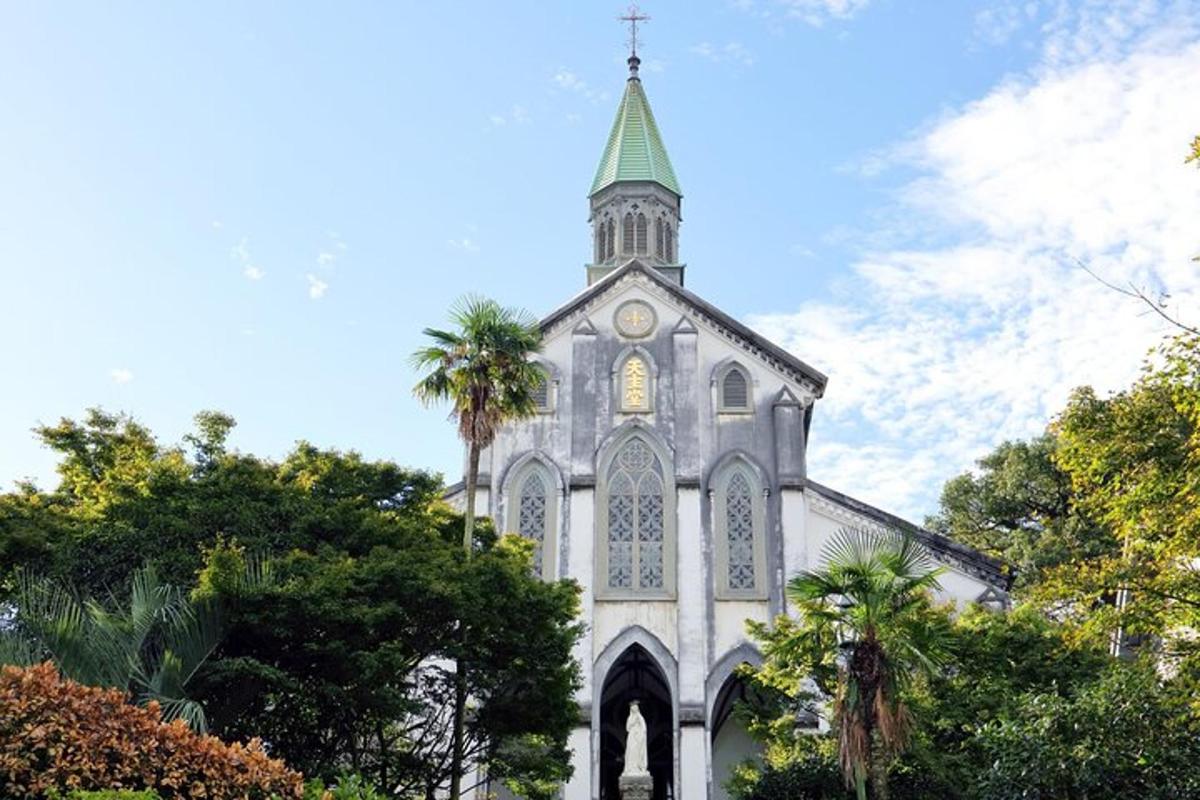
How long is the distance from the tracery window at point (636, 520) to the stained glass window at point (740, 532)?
66.3 inches

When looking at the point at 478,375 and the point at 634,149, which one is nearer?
the point at 478,375

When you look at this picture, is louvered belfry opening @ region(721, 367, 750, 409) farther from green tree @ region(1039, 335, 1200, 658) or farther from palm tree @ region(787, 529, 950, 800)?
green tree @ region(1039, 335, 1200, 658)

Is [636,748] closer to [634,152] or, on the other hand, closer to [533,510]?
[533,510]

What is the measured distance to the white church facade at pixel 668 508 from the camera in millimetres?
30469

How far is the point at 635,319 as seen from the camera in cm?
3409

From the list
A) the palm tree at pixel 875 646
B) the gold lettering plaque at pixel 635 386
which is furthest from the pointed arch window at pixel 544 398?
the palm tree at pixel 875 646

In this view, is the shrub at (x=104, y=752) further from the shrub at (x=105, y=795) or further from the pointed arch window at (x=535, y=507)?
the pointed arch window at (x=535, y=507)

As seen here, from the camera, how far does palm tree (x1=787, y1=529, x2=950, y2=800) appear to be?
16781 mm

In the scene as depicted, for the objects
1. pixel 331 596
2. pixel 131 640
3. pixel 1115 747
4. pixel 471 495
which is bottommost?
pixel 1115 747

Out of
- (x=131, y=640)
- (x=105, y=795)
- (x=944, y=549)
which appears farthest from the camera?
(x=944, y=549)

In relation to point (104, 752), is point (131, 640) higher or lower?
higher

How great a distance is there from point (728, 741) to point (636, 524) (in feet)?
19.8

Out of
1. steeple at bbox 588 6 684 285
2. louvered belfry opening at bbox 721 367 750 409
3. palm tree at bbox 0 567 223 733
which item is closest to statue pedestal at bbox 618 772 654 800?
palm tree at bbox 0 567 223 733

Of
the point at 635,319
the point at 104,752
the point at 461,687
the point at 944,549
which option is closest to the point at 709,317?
the point at 635,319
